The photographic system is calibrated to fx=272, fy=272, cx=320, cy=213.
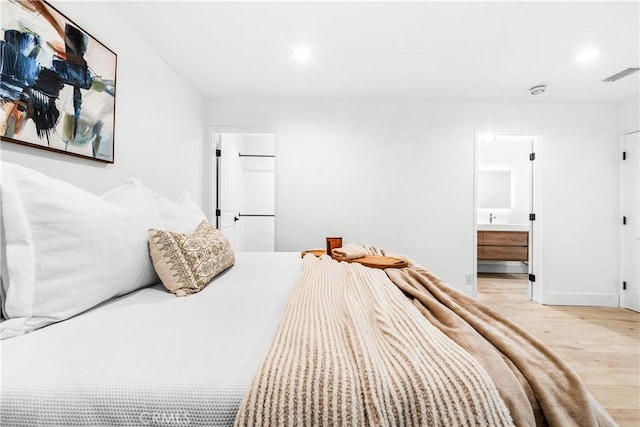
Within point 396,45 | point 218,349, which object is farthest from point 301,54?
point 218,349

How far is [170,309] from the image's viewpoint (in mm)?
1021

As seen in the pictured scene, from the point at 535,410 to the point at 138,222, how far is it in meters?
1.51

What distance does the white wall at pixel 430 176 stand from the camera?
133 inches

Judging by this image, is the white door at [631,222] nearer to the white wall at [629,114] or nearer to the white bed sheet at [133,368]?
the white wall at [629,114]

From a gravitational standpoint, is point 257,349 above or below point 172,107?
below

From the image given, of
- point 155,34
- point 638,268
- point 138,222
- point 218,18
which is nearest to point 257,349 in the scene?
point 138,222

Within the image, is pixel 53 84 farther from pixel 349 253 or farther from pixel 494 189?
pixel 494 189

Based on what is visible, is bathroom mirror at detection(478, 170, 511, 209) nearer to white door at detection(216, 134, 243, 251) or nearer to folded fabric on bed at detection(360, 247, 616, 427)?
white door at detection(216, 134, 243, 251)

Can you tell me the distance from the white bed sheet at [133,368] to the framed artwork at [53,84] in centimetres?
103

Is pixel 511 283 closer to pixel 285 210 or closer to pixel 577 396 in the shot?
pixel 285 210

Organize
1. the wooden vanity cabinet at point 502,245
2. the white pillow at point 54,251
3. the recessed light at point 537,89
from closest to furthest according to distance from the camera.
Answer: the white pillow at point 54,251 < the recessed light at point 537,89 < the wooden vanity cabinet at point 502,245

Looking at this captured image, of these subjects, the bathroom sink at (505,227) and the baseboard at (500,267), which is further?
the baseboard at (500,267)

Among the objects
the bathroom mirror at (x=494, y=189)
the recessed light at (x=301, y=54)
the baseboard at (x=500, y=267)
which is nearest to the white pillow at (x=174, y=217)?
the recessed light at (x=301, y=54)

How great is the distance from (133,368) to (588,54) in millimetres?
3617
